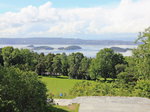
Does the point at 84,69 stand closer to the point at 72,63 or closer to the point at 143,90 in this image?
the point at 72,63

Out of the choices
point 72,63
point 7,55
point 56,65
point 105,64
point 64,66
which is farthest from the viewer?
point 64,66

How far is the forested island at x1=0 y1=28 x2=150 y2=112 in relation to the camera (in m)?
8.37

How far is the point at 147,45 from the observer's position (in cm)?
2002

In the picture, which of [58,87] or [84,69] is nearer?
[58,87]

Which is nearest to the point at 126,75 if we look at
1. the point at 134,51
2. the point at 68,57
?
the point at 134,51

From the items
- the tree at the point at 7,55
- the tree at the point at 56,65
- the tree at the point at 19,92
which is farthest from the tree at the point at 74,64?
the tree at the point at 19,92

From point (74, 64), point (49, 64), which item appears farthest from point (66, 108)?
point (49, 64)

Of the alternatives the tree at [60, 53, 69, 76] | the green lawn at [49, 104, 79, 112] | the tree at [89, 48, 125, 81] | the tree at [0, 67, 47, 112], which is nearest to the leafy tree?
the tree at [60, 53, 69, 76]

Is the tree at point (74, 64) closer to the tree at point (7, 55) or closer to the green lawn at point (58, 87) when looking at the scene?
the green lawn at point (58, 87)

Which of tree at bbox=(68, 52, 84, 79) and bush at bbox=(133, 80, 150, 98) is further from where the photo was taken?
tree at bbox=(68, 52, 84, 79)

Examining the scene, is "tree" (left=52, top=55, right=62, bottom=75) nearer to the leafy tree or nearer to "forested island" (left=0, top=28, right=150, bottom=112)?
"forested island" (left=0, top=28, right=150, bottom=112)

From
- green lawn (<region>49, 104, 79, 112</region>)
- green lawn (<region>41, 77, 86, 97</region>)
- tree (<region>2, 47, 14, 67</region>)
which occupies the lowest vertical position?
green lawn (<region>41, 77, 86, 97</region>)

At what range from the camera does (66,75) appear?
184 feet

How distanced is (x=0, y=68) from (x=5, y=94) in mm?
1315
